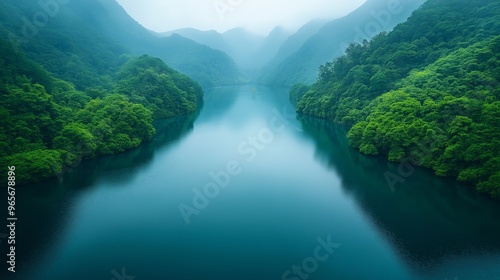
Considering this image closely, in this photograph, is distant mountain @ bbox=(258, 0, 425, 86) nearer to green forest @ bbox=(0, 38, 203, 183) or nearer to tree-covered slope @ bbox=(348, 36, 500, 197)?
tree-covered slope @ bbox=(348, 36, 500, 197)

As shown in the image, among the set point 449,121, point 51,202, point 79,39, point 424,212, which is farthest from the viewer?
point 79,39

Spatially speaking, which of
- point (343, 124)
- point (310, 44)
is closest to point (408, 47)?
point (343, 124)

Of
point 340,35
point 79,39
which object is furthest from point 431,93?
point 340,35

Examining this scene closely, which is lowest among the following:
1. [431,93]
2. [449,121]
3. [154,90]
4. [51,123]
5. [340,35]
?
[449,121]

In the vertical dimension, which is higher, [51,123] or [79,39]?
[79,39]

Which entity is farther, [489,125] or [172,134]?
[172,134]

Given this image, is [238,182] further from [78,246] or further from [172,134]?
[172,134]

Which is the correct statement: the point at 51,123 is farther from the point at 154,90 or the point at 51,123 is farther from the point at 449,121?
the point at 449,121

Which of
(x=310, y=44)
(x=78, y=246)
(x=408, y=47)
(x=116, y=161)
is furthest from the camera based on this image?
(x=310, y=44)
